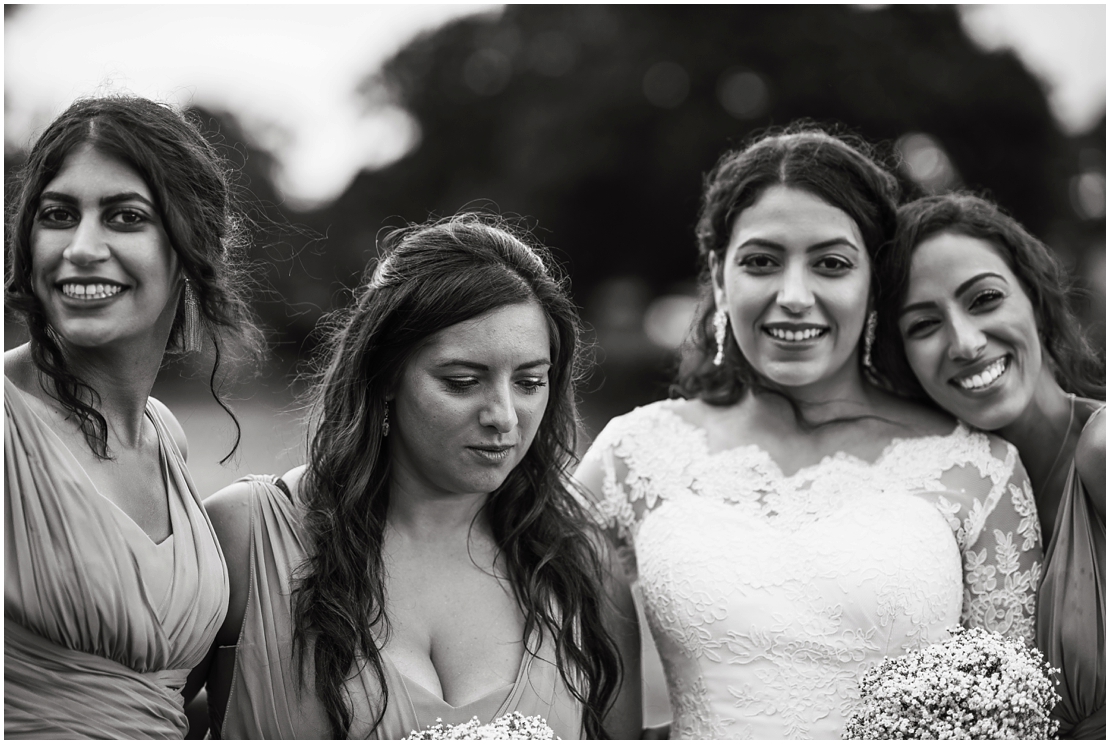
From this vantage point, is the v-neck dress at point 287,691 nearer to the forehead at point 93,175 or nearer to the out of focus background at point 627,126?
the forehead at point 93,175

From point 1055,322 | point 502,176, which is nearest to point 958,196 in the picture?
point 1055,322

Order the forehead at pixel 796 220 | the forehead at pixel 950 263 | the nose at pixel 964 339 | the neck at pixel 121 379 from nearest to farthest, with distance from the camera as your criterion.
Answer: the neck at pixel 121 379 → the nose at pixel 964 339 → the forehead at pixel 950 263 → the forehead at pixel 796 220

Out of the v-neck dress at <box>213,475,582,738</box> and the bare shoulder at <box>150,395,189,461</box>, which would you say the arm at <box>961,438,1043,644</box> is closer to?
the v-neck dress at <box>213,475,582,738</box>

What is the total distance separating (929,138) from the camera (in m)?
22.2

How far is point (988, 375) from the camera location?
4.57 m

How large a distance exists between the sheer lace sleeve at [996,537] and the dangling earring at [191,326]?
3.16 m

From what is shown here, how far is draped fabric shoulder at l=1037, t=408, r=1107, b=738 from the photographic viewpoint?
422cm

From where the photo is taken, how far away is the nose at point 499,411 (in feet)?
12.4

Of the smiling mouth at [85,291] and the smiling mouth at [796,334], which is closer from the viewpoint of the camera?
the smiling mouth at [85,291]

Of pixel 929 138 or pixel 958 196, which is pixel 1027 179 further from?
pixel 958 196

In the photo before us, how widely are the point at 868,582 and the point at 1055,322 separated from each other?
1.60 metres

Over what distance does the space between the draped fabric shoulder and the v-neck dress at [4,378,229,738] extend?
340cm

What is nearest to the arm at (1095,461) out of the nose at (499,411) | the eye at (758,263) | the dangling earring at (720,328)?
the eye at (758,263)

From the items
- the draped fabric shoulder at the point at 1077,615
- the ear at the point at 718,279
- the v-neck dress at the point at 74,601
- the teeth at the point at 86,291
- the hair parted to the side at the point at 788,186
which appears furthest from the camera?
the ear at the point at 718,279
